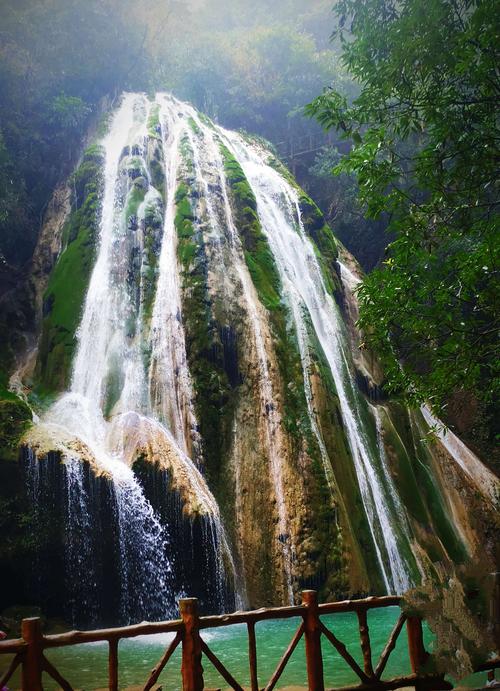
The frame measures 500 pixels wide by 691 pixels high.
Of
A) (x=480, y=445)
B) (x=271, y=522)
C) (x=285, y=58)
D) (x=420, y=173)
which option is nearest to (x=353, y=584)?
(x=271, y=522)

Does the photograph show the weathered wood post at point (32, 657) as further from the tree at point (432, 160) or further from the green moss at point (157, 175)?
the green moss at point (157, 175)

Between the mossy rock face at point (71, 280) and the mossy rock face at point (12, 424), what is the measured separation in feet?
9.73

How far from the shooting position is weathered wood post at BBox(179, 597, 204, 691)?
5074 mm

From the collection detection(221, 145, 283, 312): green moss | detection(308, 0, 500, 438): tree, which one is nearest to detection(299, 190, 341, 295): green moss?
detection(221, 145, 283, 312): green moss

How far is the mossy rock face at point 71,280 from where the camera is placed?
16531mm

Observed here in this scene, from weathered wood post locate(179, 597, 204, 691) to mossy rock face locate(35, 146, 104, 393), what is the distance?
1173 centimetres

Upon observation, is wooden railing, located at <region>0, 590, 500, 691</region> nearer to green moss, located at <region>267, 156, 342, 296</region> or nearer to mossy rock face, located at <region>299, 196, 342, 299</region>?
mossy rock face, located at <region>299, 196, 342, 299</region>

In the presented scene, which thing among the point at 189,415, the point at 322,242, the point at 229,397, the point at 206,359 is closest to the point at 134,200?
the point at 322,242

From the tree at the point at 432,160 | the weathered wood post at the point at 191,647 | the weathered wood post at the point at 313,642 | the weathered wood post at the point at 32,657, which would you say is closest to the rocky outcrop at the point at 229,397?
the tree at the point at 432,160

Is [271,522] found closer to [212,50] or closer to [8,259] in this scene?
[8,259]

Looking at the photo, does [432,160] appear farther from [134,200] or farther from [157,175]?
[157,175]

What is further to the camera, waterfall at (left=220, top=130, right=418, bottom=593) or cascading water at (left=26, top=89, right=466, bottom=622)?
waterfall at (left=220, top=130, right=418, bottom=593)

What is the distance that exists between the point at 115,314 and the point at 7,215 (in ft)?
24.8

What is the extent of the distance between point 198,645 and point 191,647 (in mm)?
64
